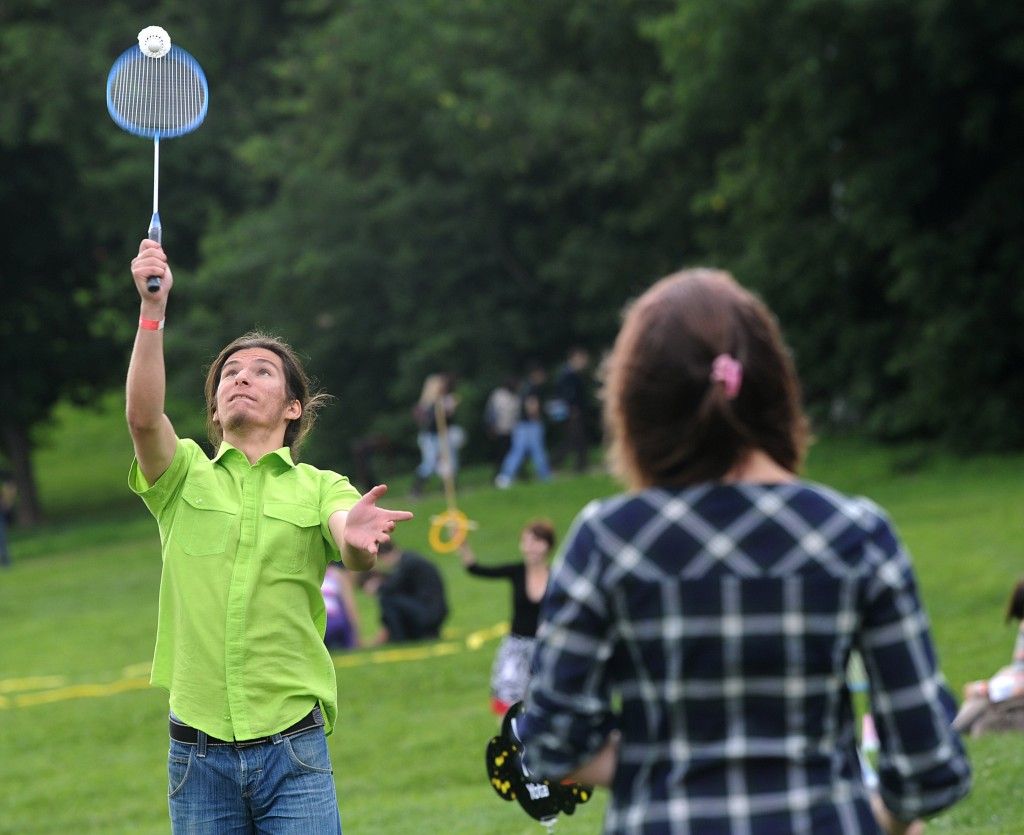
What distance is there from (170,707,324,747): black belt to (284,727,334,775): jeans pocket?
0.5 inches

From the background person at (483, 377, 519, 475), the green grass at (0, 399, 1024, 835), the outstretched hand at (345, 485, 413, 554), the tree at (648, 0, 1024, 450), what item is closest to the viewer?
the outstretched hand at (345, 485, 413, 554)

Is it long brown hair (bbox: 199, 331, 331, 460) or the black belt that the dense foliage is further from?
the black belt

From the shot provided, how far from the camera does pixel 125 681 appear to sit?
15.2 metres

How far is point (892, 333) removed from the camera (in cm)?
2648

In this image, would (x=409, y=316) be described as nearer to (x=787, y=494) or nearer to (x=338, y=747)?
(x=338, y=747)

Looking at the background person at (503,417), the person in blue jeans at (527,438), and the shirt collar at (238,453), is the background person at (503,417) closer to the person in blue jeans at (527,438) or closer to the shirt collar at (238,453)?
the person in blue jeans at (527,438)

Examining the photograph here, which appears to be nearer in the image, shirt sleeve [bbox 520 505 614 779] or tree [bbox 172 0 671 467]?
shirt sleeve [bbox 520 505 614 779]

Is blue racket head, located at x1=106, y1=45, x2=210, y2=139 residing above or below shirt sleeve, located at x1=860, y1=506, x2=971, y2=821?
above

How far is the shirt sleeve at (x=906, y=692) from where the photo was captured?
254cm

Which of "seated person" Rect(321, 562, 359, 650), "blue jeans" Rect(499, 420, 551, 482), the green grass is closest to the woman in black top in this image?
the green grass

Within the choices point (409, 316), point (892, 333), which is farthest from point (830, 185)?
point (409, 316)

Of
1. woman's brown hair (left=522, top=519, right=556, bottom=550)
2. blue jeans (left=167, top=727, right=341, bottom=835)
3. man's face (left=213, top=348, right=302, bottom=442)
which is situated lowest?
blue jeans (left=167, top=727, right=341, bottom=835)

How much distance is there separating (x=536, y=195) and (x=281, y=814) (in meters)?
28.3

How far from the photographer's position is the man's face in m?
4.25
